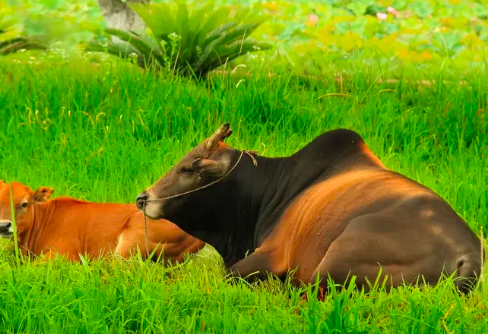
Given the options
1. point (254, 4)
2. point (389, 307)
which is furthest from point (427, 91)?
point (254, 4)

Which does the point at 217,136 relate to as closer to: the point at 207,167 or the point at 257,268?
the point at 207,167

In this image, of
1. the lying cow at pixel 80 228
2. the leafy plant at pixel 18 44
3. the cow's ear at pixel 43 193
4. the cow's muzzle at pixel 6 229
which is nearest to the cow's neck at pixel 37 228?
the lying cow at pixel 80 228

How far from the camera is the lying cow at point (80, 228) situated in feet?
21.5

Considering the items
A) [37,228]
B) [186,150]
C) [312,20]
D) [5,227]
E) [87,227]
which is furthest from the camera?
[312,20]

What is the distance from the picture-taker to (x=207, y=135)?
8297 millimetres

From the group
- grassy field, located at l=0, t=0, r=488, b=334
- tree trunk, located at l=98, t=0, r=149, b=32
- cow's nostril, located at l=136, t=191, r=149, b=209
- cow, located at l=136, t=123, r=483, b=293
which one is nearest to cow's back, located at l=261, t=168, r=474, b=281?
cow, located at l=136, t=123, r=483, b=293

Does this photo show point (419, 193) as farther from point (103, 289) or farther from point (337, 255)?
point (103, 289)

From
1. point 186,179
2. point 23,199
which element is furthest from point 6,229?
point 186,179

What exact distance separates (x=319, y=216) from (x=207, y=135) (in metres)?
2.76

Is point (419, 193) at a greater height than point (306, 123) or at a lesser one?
greater

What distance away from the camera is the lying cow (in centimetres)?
655

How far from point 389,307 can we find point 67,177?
3.52 m

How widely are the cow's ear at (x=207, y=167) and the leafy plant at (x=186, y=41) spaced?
336 centimetres

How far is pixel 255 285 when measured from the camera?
18.9 ft
